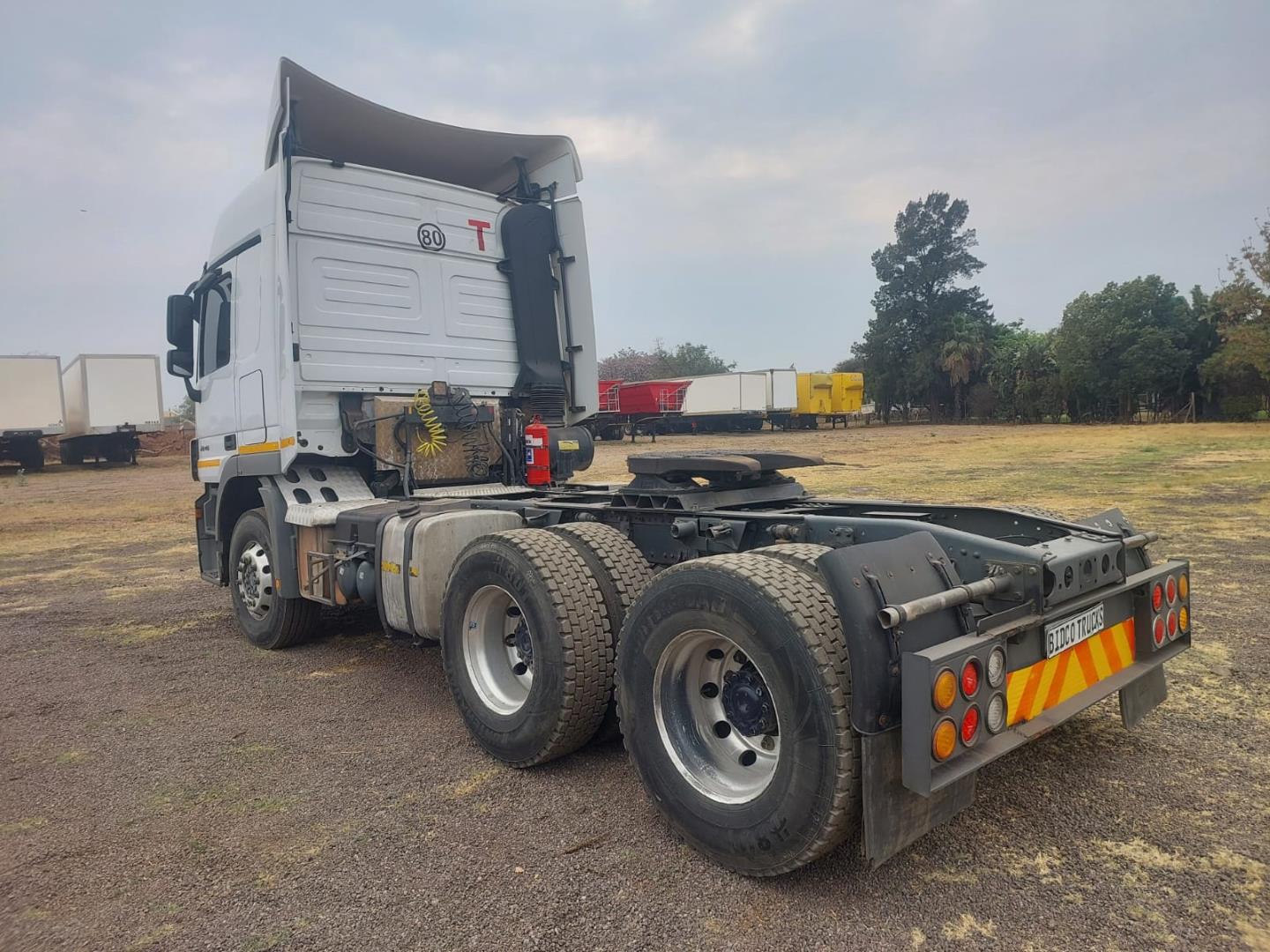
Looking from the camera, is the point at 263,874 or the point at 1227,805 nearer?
the point at 263,874

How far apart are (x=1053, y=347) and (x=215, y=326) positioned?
46.9 m

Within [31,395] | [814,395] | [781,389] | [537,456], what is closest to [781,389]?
[781,389]

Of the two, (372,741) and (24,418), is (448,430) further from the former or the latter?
(24,418)

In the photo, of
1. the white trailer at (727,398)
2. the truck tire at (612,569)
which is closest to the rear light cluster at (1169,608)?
the truck tire at (612,569)

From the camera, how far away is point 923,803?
246cm

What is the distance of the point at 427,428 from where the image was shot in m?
5.84

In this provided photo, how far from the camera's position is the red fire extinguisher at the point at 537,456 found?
6109 mm

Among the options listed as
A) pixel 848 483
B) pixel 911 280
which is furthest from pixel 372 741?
pixel 911 280

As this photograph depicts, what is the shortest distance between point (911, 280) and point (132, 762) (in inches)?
2294

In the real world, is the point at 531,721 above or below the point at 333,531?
below

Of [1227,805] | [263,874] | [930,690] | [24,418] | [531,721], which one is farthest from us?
[24,418]

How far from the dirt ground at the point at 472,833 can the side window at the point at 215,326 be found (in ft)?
7.38

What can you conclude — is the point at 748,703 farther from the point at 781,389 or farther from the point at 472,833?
the point at 781,389

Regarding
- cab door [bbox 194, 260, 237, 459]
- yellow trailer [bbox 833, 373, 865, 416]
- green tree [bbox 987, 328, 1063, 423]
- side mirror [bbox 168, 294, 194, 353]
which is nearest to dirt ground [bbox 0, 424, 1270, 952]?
cab door [bbox 194, 260, 237, 459]
